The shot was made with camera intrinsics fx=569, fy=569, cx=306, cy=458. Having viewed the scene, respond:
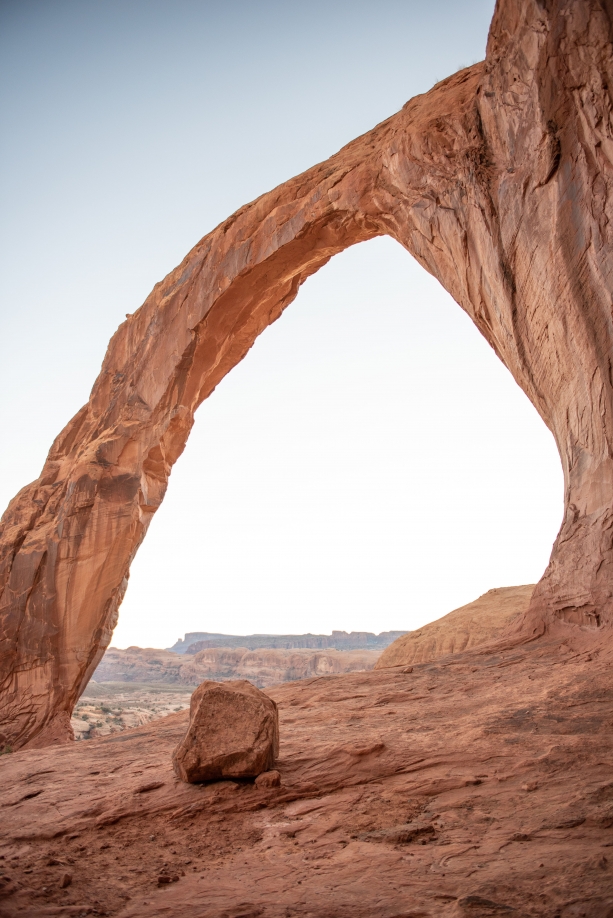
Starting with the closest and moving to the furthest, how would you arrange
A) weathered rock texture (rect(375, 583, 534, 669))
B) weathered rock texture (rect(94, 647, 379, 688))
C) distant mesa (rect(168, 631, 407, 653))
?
weathered rock texture (rect(375, 583, 534, 669)) → weathered rock texture (rect(94, 647, 379, 688)) → distant mesa (rect(168, 631, 407, 653))

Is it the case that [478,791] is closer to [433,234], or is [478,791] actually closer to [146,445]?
[433,234]

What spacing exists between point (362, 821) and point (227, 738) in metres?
1.28

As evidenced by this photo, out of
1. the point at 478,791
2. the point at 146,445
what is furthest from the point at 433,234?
the point at 478,791

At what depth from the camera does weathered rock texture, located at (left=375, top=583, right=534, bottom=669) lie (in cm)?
1845

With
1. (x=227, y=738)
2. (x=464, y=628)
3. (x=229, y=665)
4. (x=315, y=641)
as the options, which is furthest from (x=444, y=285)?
(x=315, y=641)

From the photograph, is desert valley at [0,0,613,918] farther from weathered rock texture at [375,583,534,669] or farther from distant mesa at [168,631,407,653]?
distant mesa at [168,631,407,653]

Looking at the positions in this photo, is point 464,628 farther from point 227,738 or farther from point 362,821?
point 362,821

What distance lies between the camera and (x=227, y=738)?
181 inches

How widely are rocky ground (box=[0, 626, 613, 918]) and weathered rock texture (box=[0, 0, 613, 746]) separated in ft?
9.83

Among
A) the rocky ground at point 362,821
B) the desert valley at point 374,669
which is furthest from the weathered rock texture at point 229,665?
the rocky ground at point 362,821

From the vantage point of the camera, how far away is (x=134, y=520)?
15109 millimetres

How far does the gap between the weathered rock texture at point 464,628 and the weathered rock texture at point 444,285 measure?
10.4 m

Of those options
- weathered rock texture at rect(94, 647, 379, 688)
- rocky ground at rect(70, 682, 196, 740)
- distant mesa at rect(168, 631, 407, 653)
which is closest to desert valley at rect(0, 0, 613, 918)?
rocky ground at rect(70, 682, 196, 740)

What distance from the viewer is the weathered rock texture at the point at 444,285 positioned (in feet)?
25.5
